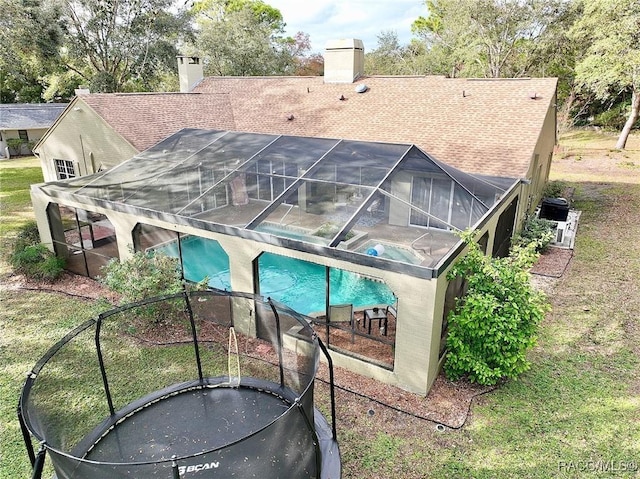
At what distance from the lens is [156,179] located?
489 inches

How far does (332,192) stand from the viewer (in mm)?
10086

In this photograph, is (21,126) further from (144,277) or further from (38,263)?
(144,277)

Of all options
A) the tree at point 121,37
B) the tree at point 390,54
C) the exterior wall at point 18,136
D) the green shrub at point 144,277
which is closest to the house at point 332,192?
the green shrub at point 144,277

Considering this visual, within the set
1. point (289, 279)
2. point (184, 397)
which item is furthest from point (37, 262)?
point (184, 397)

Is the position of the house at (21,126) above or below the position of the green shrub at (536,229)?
above

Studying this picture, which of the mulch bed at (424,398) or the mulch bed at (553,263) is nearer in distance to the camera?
the mulch bed at (424,398)

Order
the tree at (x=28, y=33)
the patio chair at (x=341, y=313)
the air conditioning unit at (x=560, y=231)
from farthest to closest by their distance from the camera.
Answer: the tree at (x=28, y=33), the air conditioning unit at (x=560, y=231), the patio chair at (x=341, y=313)

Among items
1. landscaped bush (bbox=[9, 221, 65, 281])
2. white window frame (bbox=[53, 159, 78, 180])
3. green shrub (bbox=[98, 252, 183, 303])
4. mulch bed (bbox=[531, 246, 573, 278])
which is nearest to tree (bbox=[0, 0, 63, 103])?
white window frame (bbox=[53, 159, 78, 180])

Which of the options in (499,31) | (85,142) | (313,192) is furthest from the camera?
(499,31)

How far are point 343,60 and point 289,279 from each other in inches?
477

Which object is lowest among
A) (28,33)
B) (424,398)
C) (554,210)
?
(424,398)

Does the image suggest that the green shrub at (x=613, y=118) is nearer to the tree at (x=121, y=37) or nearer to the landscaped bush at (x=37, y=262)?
the tree at (x=121, y=37)

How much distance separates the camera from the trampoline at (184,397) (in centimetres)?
495

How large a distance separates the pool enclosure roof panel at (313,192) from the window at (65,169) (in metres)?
7.40
